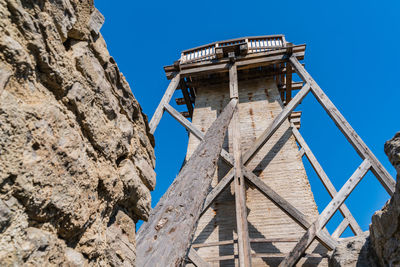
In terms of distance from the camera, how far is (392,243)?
2.80 m

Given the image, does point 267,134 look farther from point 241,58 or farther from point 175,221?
point 175,221

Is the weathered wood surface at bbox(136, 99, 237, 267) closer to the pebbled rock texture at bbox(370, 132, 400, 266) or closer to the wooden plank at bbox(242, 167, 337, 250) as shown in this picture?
the pebbled rock texture at bbox(370, 132, 400, 266)

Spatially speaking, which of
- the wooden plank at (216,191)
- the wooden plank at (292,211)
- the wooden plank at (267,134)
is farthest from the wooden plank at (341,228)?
the wooden plank at (216,191)

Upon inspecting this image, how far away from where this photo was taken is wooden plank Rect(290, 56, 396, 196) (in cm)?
448

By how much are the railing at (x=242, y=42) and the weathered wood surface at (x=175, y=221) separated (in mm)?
5190

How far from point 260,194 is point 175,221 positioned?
455 cm

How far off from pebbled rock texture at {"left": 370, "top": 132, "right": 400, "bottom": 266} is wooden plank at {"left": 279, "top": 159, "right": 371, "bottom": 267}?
1.00 metres

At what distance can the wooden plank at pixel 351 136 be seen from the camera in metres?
4.48

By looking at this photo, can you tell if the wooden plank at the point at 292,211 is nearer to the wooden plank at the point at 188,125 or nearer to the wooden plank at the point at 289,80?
the wooden plank at the point at 188,125

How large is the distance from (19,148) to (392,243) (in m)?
3.20

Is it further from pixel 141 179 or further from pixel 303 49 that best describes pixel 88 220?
pixel 303 49

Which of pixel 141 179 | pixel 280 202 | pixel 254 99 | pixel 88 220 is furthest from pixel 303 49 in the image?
pixel 88 220

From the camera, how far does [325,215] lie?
4.32 meters

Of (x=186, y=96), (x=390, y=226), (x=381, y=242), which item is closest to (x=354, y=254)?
(x=381, y=242)
